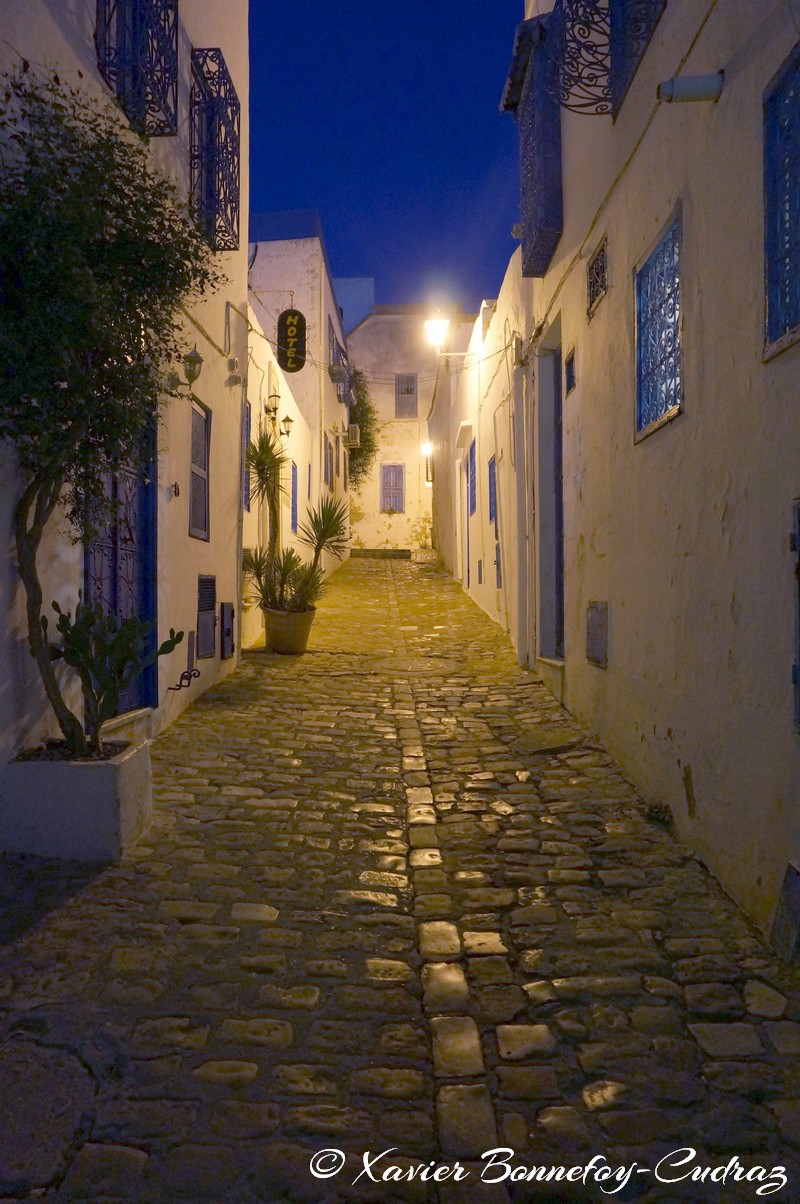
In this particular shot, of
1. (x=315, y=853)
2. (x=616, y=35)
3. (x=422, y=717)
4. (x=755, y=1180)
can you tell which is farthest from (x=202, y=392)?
(x=755, y=1180)

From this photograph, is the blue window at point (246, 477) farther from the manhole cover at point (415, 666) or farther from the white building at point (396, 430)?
the white building at point (396, 430)

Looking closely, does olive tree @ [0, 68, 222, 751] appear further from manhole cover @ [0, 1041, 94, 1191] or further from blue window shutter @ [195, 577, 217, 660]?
blue window shutter @ [195, 577, 217, 660]

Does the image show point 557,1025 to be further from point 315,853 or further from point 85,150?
point 85,150

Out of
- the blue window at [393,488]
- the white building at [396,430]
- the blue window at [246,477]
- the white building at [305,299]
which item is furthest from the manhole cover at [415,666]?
the blue window at [393,488]

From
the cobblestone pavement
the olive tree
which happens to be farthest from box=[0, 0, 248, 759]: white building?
the cobblestone pavement

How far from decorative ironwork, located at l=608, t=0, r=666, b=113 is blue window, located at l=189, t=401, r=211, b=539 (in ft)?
14.0

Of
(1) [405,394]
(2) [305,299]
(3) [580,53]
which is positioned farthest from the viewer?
(1) [405,394]

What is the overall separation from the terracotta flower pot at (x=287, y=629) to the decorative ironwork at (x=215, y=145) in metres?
4.27

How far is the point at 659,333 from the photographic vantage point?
15.3 ft

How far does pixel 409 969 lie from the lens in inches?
121

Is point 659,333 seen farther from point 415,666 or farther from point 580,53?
point 415,666

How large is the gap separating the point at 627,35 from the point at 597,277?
1558 millimetres

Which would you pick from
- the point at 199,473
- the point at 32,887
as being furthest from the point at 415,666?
the point at 32,887

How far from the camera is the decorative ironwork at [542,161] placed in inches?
293
